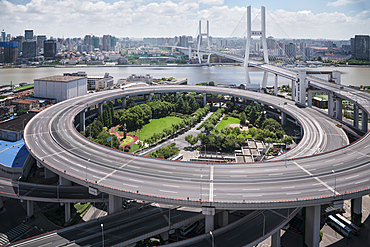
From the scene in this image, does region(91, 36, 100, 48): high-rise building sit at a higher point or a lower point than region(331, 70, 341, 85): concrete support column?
higher

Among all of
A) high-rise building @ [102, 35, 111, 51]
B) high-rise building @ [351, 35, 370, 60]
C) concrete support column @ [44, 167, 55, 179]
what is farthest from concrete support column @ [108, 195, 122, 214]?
high-rise building @ [102, 35, 111, 51]

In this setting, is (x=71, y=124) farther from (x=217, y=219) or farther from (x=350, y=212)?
(x=350, y=212)

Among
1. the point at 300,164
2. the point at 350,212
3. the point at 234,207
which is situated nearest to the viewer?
the point at 234,207

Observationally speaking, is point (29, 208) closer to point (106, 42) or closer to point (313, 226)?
point (313, 226)

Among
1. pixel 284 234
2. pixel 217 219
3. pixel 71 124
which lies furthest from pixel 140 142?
pixel 284 234

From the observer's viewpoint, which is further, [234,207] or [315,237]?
[315,237]

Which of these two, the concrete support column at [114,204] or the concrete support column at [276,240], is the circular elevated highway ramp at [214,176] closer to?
the concrete support column at [114,204]

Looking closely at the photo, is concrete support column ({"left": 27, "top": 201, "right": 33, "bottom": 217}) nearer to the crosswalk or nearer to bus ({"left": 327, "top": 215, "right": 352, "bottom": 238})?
the crosswalk
